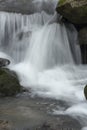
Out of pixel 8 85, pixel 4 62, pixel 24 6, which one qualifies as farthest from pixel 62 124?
pixel 24 6

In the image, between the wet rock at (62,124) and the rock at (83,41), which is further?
the rock at (83,41)

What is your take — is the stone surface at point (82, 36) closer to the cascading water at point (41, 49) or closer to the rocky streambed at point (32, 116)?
the cascading water at point (41, 49)

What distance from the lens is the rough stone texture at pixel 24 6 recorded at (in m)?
15.0

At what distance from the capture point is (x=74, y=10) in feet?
41.7

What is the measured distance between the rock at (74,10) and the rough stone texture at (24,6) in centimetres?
178

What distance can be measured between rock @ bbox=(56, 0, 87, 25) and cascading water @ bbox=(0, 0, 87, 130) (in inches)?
30.7

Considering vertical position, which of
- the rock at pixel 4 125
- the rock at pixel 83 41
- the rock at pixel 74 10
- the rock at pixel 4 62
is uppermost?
the rock at pixel 74 10

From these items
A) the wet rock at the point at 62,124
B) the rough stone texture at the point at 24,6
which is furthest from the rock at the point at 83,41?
the wet rock at the point at 62,124

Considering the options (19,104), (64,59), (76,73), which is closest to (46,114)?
(19,104)

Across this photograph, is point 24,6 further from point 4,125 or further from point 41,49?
point 4,125

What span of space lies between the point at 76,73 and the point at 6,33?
341cm

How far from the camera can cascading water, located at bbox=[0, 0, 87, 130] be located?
12.0m

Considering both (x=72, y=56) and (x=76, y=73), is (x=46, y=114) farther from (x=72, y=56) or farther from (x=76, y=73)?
(x=72, y=56)

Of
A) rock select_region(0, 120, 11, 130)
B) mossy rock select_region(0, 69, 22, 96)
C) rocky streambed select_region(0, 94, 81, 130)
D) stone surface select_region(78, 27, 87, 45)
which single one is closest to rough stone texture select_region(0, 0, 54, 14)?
stone surface select_region(78, 27, 87, 45)
